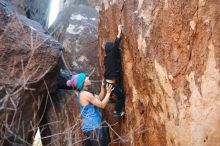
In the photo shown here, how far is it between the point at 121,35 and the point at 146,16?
0.72 m

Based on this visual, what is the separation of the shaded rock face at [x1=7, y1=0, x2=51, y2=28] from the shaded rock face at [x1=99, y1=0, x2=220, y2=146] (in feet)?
11.1

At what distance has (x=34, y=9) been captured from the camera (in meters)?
9.31

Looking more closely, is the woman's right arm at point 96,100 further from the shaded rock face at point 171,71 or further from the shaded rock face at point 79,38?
the shaded rock face at point 79,38

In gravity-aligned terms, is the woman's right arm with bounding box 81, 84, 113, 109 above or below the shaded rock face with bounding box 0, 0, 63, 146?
below

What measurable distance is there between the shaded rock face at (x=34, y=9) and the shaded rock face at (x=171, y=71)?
11.1ft

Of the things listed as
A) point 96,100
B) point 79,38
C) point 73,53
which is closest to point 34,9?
point 79,38

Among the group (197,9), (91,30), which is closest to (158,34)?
(197,9)

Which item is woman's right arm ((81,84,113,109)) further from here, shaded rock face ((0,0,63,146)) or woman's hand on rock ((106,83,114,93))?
shaded rock face ((0,0,63,146))

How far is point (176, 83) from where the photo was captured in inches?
156

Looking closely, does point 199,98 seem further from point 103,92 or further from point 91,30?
point 91,30

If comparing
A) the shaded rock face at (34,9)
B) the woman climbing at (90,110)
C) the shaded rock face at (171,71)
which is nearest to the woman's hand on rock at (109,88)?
the woman climbing at (90,110)

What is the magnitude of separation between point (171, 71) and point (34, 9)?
20.3 ft

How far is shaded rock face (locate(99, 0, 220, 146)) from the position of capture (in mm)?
3602

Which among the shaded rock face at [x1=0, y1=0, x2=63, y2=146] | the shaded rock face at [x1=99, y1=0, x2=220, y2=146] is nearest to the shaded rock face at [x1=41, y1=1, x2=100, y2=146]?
the shaded rock face at [x1=0, y1=0, x2=63, y2=146]
